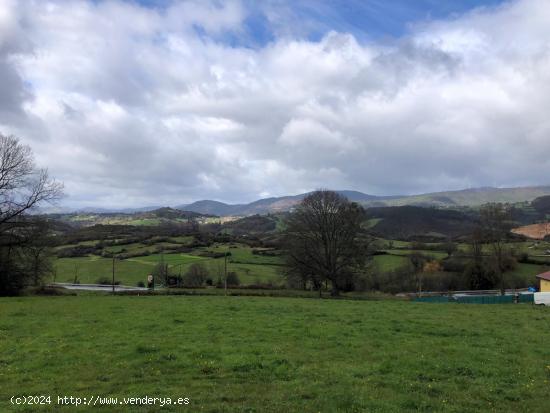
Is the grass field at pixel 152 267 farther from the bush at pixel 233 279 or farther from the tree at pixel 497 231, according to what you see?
the tree at pixel 497 231

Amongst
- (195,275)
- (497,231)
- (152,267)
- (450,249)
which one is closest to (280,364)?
(497,231)

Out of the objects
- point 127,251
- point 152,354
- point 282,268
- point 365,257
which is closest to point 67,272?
point 127,251

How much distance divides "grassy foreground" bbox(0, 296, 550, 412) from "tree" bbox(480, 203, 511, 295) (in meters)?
52.9

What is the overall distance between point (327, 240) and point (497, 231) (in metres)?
31.0

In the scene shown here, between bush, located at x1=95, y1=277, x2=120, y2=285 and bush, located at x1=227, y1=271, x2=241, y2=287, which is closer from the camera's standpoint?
bush, located at x1=227, y1=271, x2=241, y2=287

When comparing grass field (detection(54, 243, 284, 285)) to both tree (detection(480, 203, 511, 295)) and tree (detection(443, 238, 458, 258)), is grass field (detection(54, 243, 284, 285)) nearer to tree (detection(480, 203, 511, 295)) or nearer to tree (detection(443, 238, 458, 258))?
tree (detection(480, 203, 511, 295))

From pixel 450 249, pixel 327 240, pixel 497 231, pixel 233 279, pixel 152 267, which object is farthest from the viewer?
pixel 450 249

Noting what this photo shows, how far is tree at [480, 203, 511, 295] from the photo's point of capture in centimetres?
7238

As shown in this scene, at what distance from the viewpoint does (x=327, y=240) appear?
59875 millimetres

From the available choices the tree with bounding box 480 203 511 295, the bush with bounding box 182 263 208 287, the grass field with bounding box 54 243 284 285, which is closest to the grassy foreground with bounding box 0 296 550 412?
the tree with bounding box 480 203 511 295

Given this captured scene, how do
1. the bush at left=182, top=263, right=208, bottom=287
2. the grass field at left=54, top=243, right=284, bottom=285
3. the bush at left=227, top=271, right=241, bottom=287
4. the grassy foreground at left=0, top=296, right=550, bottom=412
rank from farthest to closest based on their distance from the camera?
the grass field at left=54, top=243, right=284, bottom=285 → the bush at left=182, top=263, right=208, bottom=287 → the bush at left=227, top=271, right=241, bottom=287 → the grassy foreground at left=0, top=296, right=550, bottom=412

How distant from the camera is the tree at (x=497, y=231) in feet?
237

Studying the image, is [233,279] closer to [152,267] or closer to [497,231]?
[152,267]

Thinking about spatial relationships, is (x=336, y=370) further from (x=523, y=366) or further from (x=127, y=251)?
(x=127, y=251)
